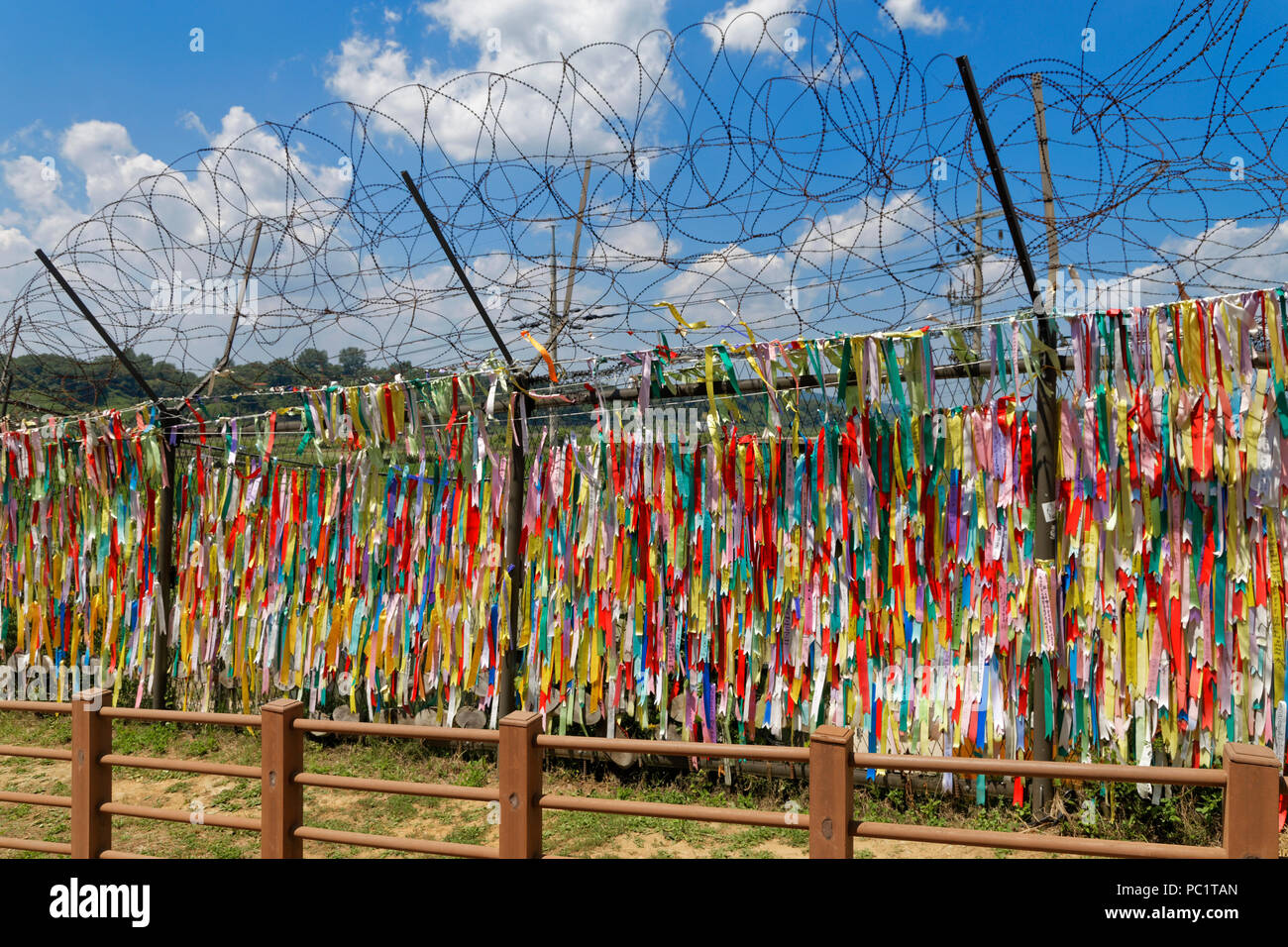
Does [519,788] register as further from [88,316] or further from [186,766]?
[88,316]

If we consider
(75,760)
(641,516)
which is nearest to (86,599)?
(75,760)

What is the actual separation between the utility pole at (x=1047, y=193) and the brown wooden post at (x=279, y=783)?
3.50 metres

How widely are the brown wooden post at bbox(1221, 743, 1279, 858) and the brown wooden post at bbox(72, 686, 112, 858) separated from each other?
3898 millimetres

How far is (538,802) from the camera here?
2986 mm

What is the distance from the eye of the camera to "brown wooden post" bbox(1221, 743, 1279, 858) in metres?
2.30

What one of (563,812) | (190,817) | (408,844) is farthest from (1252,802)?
(190,817)

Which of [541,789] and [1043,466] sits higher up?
[1043,466]

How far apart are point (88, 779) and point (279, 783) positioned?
3.04ft

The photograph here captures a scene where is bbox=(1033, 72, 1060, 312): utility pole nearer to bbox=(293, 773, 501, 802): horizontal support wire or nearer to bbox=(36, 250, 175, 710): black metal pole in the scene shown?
bbox=(293, 773, 501, 802): horizontal support wire

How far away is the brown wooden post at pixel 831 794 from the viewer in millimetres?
2633

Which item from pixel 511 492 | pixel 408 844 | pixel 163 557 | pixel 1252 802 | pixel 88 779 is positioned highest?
pixel 511 492

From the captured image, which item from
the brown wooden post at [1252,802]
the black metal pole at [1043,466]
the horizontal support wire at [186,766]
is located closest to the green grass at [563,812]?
the black metal pole at [1043,466]

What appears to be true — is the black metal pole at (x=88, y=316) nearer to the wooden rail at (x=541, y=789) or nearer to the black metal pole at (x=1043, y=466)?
the wooden rail at (x=541, y=789)

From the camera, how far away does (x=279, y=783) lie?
3.27 m
